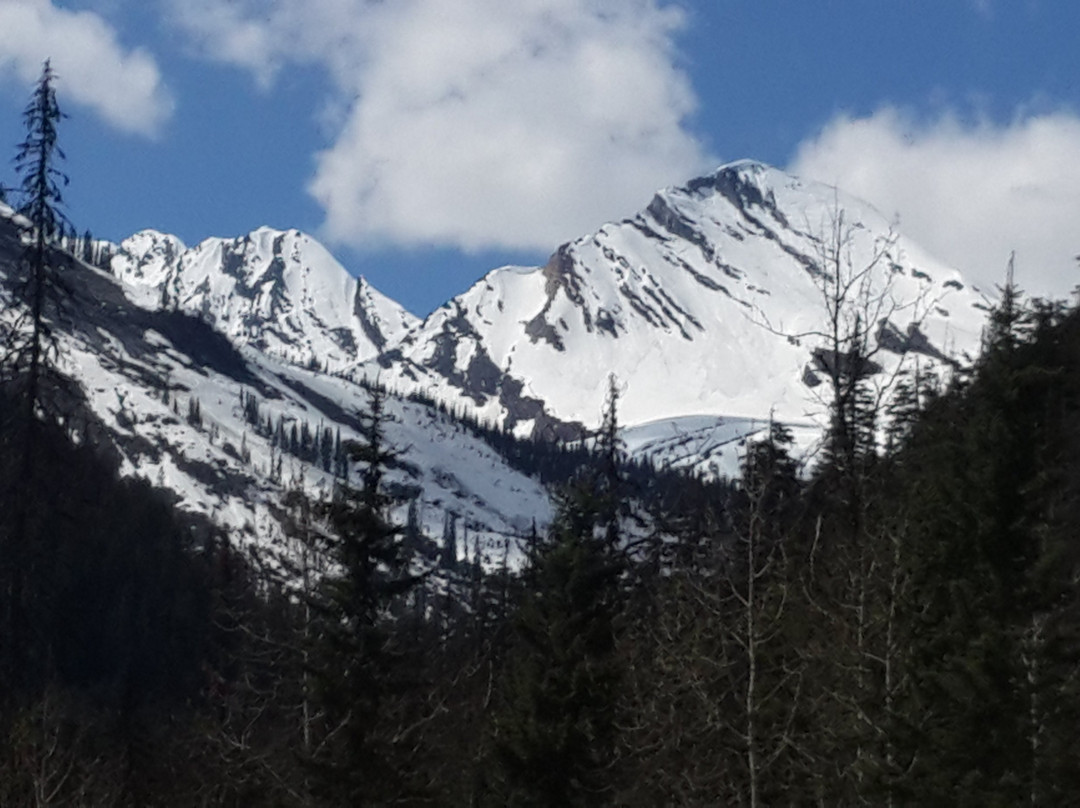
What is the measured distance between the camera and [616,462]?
125 feet

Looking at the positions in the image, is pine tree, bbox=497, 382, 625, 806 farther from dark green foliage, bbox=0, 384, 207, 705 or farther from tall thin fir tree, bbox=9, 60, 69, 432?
dark green foliage, bbox=0, 384, 207, 705

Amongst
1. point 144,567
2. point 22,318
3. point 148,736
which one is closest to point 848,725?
point 22,318

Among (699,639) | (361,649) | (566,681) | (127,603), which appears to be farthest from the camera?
(127,603)

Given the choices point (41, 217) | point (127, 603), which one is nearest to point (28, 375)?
point (41, 217)

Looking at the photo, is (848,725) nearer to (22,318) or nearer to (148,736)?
(22,318)

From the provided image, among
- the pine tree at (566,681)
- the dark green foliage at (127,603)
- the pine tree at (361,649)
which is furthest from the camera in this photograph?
the dark green foliage at (127,603)

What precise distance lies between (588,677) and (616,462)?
1372 cm

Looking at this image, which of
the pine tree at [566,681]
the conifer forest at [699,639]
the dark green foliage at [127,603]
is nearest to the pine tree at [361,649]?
the conifer forest at [699,639]

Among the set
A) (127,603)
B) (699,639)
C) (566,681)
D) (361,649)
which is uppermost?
(127,603)

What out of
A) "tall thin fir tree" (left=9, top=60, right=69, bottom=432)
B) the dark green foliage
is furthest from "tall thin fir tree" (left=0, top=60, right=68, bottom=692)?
the dark green foliage

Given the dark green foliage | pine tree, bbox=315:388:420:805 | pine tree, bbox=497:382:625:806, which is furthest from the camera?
the dark green foliage

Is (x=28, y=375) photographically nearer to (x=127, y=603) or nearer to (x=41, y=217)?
(x=41, y=217)

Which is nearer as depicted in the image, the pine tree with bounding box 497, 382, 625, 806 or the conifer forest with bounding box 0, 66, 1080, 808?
the conifer forest with bounding box 0, 66, 1080, 808

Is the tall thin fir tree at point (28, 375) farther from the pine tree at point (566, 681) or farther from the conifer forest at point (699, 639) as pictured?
the pine tree at point (566, 681)
